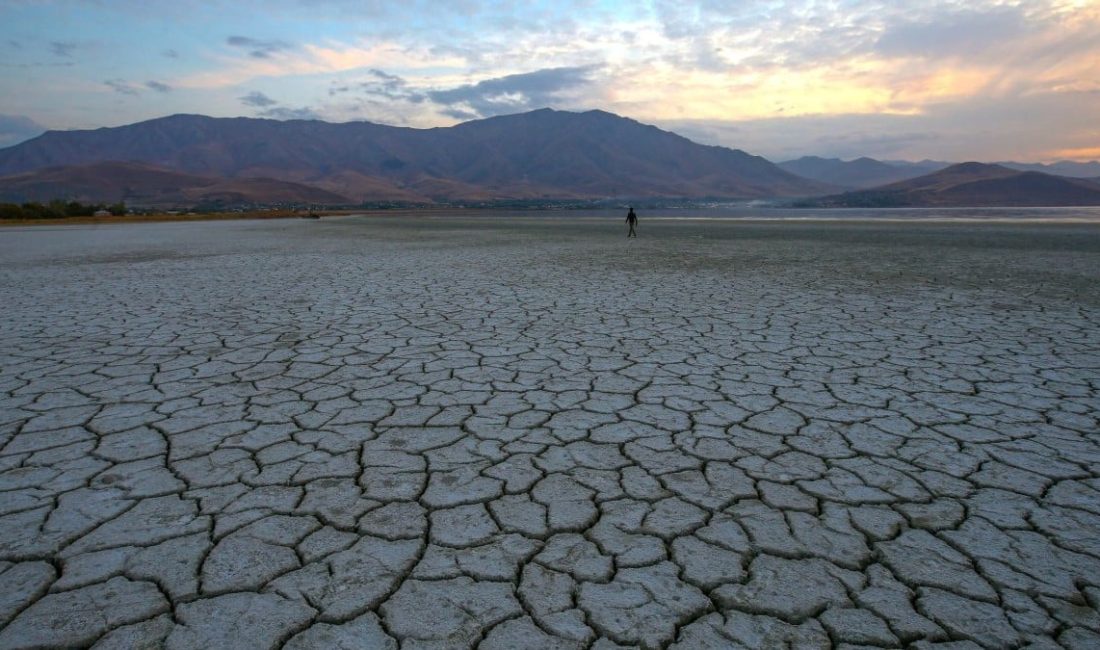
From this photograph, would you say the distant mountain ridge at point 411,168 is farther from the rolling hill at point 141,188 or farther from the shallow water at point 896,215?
the shallow water at point 896,215

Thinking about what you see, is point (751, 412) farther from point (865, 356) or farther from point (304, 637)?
point (304, 637)

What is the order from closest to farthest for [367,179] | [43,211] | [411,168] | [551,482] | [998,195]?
[551,482], [43,211], [998,195], [367,179], [411,168]

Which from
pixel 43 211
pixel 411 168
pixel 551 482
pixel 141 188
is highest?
pixel 411 168

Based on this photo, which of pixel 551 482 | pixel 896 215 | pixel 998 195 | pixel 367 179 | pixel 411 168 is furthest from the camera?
pixel 411 168

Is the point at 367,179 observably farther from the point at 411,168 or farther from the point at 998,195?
the point at 998,195

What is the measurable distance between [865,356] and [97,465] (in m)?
4.82

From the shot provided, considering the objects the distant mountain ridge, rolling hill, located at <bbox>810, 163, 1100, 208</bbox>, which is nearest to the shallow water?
rolling hill, located at <bbox>810, 163, 1100, 208</bbox>

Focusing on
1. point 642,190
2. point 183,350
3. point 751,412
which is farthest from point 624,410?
point 642,190

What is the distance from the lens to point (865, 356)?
14.6ft

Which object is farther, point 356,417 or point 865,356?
point 865,356

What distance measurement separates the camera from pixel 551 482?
246 centimetres

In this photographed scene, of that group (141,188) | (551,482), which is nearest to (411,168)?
(141,188)

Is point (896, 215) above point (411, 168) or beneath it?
beneath

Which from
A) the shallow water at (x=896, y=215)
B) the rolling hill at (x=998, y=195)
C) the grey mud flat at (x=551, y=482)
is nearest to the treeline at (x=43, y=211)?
the shallow water at (x=896, y=215)
